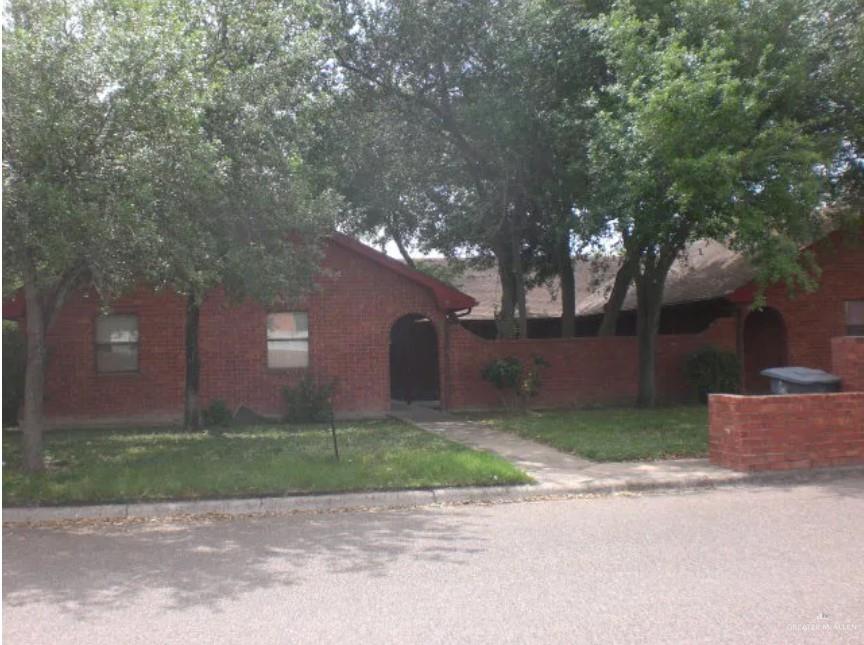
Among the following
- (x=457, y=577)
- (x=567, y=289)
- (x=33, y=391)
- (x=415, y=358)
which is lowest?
(x=457, y=577)

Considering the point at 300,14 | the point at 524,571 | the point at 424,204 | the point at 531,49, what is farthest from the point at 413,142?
the point at 524,571

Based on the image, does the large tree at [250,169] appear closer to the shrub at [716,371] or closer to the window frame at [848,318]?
the shrub at [716,371]

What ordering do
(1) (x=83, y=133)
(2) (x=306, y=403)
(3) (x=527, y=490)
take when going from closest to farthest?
(1) (x=83, y=133) → (3) (x=527, y=490) → (2) (x=306, y=403)

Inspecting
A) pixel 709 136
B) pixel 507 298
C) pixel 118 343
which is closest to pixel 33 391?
pixel 118 343

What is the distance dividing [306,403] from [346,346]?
5.20 ft

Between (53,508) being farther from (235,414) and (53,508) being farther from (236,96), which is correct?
(235,414)

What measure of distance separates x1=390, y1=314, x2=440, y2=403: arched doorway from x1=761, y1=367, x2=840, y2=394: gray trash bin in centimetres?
1265

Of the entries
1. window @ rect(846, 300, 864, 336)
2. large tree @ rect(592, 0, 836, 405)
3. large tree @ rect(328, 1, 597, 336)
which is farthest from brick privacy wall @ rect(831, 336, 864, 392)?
window @ rect(846, 300, 864, 336)

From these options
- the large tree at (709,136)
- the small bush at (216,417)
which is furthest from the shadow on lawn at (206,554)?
Result: the small bush at (216,417)

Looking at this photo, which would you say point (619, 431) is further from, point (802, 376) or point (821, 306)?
point (821, 306)

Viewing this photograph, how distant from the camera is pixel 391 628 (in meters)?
5.46

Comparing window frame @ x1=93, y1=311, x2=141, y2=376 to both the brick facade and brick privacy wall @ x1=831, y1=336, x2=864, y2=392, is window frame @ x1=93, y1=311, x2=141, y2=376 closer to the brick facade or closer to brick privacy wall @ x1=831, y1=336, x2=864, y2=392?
brick privacy wall @ x1=831, y1=336, x2=864, y2=392

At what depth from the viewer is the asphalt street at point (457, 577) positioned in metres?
5.43

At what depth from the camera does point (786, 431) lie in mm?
11320
